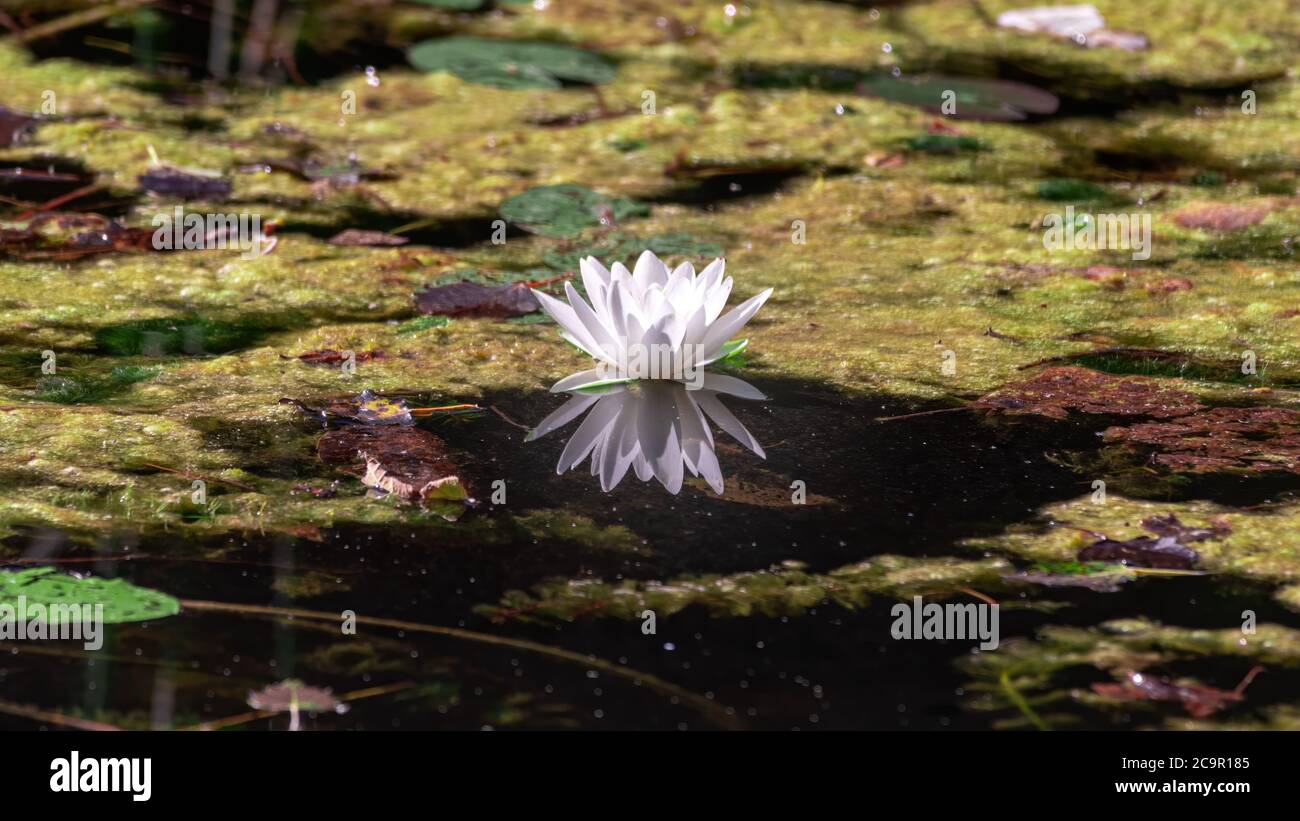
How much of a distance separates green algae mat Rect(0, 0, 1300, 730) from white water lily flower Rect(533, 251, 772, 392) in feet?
0.03

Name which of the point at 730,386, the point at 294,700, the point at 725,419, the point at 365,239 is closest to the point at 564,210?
the point at 365,239

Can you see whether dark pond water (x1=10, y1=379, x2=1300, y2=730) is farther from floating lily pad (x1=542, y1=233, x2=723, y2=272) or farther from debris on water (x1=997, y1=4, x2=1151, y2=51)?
debris on water (x1=997, y1=4, x2=1151, y2=51)

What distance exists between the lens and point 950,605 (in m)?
1.79

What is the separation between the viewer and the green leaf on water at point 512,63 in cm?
429

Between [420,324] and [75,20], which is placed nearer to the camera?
[420,324]

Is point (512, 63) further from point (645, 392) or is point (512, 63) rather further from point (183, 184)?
point (645, 392)

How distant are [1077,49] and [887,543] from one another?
3326 mm

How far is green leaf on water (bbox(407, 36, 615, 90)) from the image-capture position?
429cm

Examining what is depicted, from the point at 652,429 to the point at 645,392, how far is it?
0.17 metres

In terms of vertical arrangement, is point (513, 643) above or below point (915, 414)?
below

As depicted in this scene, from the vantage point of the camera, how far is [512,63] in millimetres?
4395

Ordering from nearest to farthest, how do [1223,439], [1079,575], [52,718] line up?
[52,718] → [1079,575] → [1223,439]

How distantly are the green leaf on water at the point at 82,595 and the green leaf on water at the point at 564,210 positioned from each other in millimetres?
1631
